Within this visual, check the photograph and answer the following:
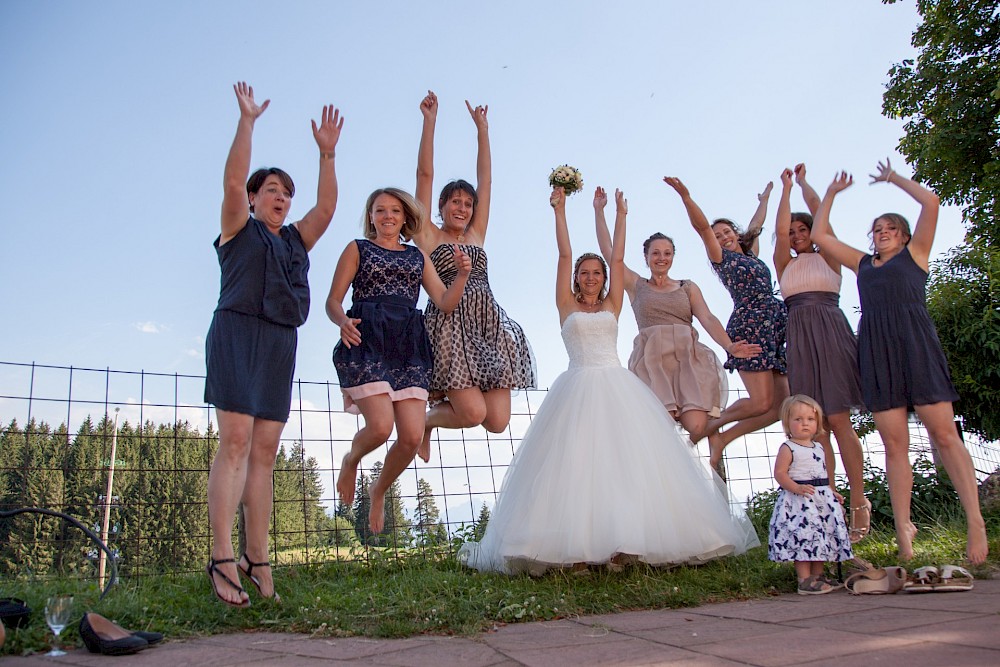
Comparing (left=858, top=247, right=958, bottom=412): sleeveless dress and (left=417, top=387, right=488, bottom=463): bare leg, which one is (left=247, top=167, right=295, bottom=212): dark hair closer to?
(left=417, top=387, right=488, bottom=463): bare leg

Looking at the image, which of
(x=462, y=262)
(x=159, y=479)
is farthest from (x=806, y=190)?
(x=159, y=479)

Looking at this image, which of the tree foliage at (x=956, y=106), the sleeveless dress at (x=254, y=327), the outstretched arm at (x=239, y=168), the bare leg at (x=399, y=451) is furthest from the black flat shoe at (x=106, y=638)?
the tree foliage at (x=956, y=106)

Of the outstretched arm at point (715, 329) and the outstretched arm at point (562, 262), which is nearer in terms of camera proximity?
the outstretched arm at point (562, 262)

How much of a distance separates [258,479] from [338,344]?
0.98 meters

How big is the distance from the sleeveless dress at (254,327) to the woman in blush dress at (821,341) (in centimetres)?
282

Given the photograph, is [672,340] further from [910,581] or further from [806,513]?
[910,581]

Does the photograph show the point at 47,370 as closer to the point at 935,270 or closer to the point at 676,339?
the point at 676,339

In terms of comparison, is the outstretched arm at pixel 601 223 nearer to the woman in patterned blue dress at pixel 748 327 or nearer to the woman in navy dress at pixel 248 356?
the woman in patterned blue dress at pixel 748 327

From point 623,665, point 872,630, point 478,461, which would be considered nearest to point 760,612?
point 872,630

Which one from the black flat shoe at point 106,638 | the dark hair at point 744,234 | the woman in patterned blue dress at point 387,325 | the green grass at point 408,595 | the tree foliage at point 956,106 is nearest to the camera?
the black flat shoe at point 106,638

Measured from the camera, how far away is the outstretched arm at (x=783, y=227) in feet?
16.2

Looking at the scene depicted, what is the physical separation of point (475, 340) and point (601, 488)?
3.83ft

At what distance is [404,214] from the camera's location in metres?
4.34

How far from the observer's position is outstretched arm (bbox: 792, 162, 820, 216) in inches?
200
